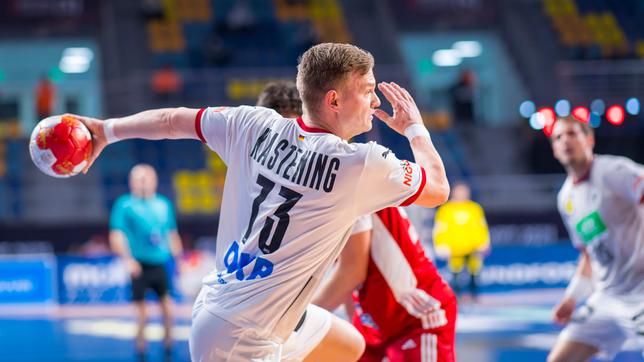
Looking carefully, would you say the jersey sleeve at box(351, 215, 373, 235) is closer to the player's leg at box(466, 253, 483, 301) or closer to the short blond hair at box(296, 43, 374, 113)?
the short blond hair at box(296, 43, 374, 113)

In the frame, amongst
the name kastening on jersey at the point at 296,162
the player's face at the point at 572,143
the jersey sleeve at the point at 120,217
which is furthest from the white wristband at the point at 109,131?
the jersey sleeve at the point at 120,217

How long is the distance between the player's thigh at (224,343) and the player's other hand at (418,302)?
2.73ft

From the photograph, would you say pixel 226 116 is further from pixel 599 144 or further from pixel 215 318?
pixel 599 144

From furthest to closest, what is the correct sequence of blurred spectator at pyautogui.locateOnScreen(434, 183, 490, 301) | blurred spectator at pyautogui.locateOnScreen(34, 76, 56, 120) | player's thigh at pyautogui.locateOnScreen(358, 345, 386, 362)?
blurred spectator at pyautogui.locateOnScreen(34, 76, 56, 120), blurred spectator at pyautogui.locateOnScreen(434, 183, 490, 301), player's thigh at pyautogui.locateOnScreen(358, 345, 386, 362)

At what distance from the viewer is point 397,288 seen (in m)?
4.05

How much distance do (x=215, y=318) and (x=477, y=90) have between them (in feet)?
77.7

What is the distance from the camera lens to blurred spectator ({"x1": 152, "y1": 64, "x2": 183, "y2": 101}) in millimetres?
19844

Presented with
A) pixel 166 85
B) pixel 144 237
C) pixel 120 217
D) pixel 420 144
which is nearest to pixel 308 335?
pixel 420 144

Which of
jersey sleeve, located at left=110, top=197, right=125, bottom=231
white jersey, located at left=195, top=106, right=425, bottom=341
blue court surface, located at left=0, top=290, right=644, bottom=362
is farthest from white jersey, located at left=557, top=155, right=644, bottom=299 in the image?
jersey sleeve, located at left=110, top=197, right=125, bottom=231

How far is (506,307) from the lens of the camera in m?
14.4

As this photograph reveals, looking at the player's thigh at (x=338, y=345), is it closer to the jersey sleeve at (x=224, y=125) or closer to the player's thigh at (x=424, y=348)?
the player's thigh at (x=424, y=348)

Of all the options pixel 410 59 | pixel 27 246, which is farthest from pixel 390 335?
pixel 410 59

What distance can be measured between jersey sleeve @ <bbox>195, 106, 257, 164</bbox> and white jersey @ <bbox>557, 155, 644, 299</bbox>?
2.89 m

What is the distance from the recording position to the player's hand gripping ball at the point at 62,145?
368 cm
